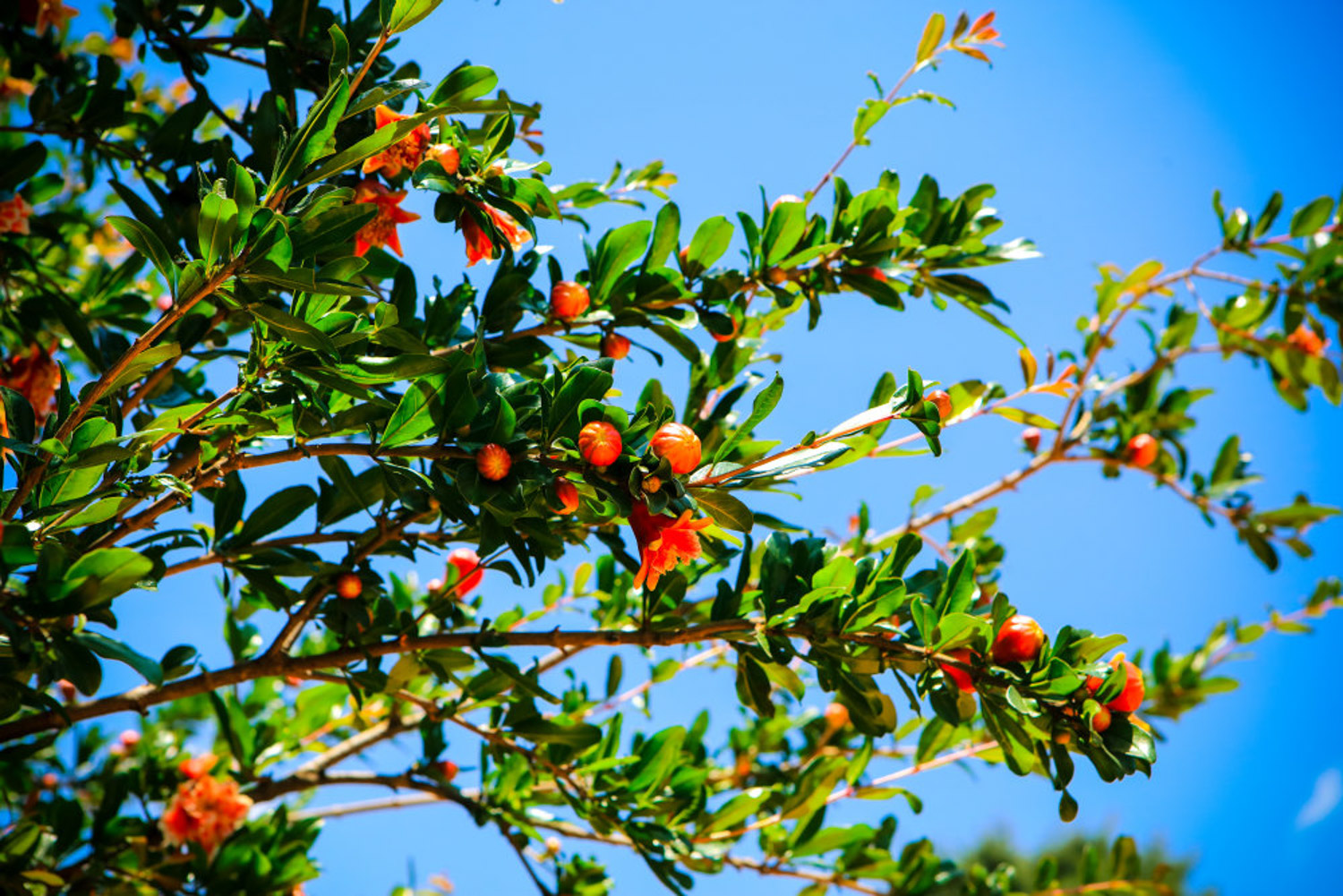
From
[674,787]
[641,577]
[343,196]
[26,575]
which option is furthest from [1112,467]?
[26,575]

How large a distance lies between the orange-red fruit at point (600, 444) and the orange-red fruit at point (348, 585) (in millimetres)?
425

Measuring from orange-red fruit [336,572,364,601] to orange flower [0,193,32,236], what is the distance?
0.77m

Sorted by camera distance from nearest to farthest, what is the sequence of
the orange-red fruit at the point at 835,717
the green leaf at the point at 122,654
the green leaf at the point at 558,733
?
the green leaf at the point at 122,654, the green leaf at the point at 558,733, the orange-red fruit at the point at 835,717

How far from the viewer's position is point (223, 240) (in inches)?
29.0

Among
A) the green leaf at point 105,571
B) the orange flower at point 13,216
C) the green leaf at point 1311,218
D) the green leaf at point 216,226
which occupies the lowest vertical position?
the green leaf at point 105,571

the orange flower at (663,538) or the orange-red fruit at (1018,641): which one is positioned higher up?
the orange flower at (663,538)

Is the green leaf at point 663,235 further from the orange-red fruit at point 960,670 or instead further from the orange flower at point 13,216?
the orange flower at point 13,216

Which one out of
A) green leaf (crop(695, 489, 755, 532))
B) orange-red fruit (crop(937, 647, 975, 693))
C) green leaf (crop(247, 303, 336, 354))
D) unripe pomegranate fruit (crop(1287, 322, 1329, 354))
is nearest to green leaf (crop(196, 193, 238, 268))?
green leaf (crop(247, 303, 336, 354))

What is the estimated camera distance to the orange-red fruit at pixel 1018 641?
880 millimetres

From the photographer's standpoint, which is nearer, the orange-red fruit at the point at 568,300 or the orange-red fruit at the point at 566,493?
the orange-red fruit at the point at 566,493

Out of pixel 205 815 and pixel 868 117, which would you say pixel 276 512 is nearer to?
pixel 205 815

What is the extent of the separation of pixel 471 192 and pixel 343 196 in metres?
0.19

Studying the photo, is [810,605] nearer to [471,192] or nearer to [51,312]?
[471,192]

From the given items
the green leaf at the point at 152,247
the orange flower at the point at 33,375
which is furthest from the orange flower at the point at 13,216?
the green leaf at the point at 152,247
